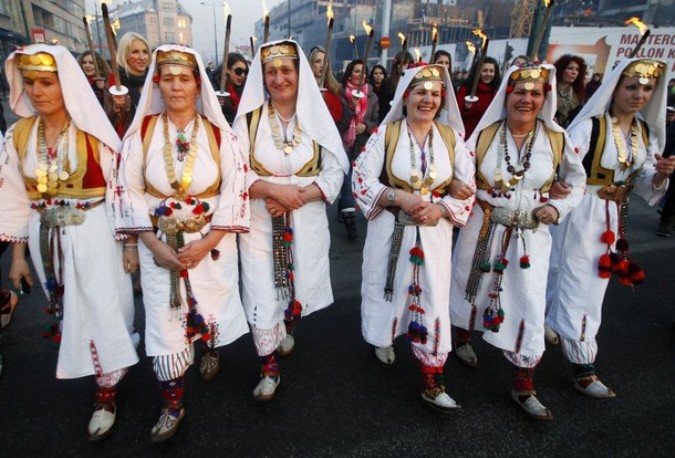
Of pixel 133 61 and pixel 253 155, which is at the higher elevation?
pixel 133 61

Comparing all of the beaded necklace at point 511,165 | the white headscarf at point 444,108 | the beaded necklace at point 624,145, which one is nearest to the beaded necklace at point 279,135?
the white headscarf at point 444,108

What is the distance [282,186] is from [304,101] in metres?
0.59

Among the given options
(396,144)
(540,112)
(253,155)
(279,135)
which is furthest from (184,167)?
(540,112)

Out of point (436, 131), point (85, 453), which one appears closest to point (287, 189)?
point (436, 131)

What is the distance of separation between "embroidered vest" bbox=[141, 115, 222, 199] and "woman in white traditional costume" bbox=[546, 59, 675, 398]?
246 cm

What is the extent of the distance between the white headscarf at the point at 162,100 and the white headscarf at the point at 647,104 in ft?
8.25

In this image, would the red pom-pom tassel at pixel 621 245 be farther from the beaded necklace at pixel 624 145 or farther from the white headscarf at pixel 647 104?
the white headscarf at pixel 647 104

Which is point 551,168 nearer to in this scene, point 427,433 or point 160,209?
point 427,433

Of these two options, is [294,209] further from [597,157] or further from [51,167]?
[597,157]

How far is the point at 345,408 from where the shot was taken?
268 centimetres

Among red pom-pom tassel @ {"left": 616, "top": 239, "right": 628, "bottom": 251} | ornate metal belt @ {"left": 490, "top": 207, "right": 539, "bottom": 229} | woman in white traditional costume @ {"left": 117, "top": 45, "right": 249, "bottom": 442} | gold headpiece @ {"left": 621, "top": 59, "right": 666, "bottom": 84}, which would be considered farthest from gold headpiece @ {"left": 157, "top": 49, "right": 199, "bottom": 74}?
red pom-pom tassel @ {"left": 616, "top": 239, "right": 628, "bottom": 251}

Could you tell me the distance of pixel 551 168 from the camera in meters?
2.61

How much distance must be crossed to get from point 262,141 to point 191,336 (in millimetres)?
1311

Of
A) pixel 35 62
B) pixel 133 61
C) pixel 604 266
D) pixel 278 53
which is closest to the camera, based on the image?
pixel 35 62
